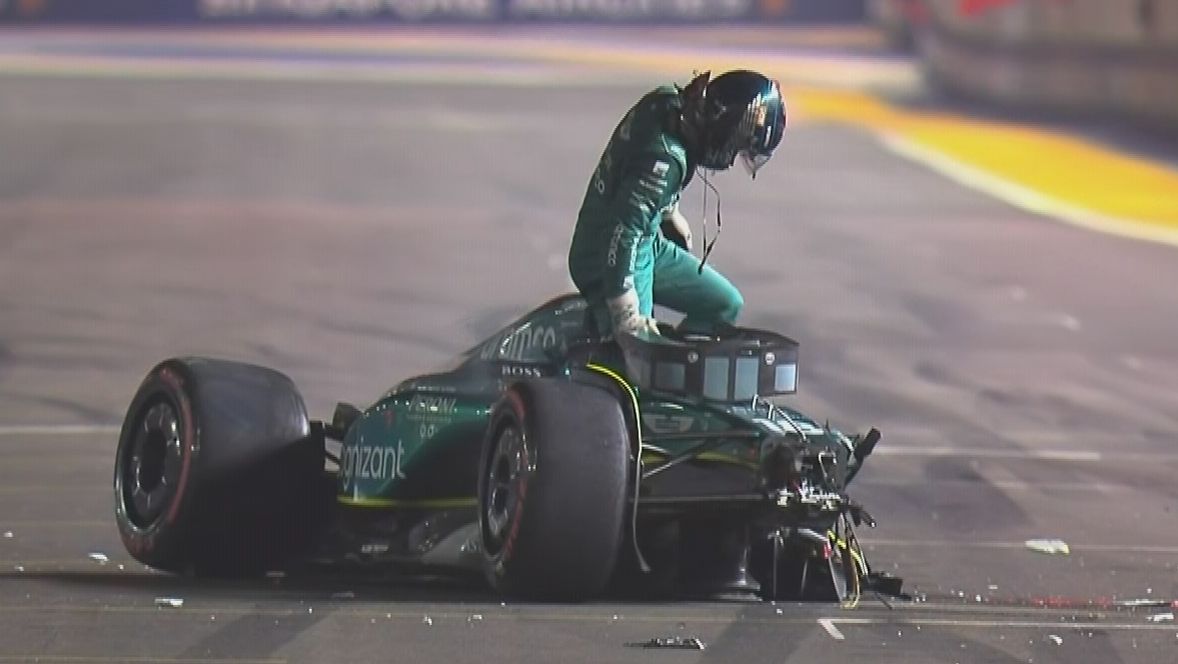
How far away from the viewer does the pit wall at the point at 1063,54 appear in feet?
94.7

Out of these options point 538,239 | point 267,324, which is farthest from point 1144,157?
point 267,324

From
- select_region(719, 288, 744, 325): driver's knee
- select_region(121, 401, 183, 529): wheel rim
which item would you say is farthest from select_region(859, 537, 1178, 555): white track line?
select_region(121, 401, 183, 529): wheel rim

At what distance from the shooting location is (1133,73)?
29.7 m

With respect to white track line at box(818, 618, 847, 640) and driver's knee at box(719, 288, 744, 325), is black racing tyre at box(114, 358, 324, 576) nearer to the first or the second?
driver's knee at box(719, 288, 744, 325)

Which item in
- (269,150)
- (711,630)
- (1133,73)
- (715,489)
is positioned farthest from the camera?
(1133,73)

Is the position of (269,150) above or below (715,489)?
below

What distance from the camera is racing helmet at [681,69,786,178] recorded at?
8.34m

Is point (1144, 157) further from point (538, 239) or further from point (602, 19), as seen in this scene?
point (602, 19)

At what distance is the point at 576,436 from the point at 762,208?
1585cm

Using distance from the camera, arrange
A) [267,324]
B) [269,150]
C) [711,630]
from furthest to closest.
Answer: [269,150], [267,324], [711,630]

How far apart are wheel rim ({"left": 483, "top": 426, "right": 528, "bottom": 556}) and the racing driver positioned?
661 mm

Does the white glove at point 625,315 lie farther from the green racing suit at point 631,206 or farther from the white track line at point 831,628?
the white track line at point 831,628

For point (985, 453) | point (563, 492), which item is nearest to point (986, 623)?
point (563, 492)

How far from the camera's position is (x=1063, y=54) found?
105 ft
